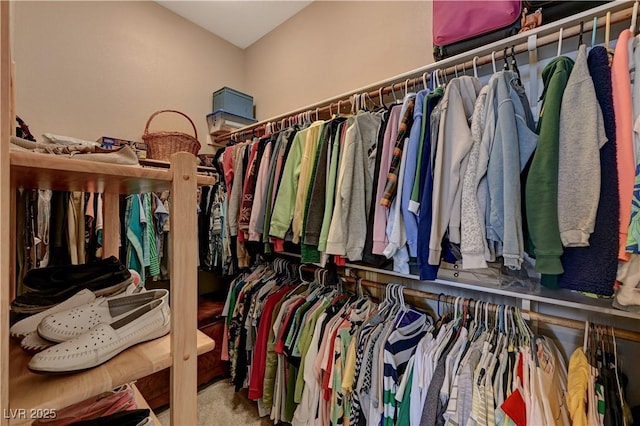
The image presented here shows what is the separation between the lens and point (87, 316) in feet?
1.66

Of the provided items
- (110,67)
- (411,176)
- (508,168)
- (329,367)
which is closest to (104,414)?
(329,367)

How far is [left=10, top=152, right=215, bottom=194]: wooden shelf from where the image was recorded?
36 cm

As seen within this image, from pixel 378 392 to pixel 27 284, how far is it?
1153mm

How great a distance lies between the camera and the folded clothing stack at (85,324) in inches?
16.4

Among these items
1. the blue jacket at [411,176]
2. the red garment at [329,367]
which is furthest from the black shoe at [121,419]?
the blue jacket at [411,176]

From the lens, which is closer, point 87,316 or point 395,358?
point 87,316

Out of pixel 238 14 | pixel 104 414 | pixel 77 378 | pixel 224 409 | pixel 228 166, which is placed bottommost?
pixel 224 409

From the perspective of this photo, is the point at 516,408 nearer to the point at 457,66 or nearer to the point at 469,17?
the point at 457,66

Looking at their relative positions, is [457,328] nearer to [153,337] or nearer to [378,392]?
[378,392]

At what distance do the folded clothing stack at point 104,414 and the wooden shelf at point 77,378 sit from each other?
0.21m

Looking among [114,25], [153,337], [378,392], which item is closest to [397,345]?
[378,392]

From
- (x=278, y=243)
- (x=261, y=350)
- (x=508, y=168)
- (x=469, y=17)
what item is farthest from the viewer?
(x=261, y=350)

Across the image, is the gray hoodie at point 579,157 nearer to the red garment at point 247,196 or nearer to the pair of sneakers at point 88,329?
the pair of sneakers at point 88,329

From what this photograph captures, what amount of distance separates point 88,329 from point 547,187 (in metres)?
1.10
